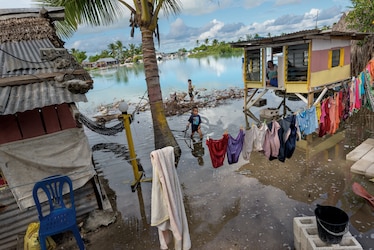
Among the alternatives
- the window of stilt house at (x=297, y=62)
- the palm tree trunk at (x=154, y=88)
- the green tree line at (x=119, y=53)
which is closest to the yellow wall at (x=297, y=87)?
the window of stilt house at (x=297, y=62)

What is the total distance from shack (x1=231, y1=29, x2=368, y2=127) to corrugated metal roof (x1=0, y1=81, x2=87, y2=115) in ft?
31.0

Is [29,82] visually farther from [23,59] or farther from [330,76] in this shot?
[330,76]

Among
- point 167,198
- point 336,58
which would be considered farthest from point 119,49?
point 167,198

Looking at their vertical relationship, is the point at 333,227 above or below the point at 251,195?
above

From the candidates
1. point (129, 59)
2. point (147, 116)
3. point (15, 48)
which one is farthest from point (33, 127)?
point (129, 59)

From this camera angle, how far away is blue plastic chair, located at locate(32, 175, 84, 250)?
4.22m

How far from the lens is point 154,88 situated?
7.97 meters

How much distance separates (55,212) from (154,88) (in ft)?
15.5

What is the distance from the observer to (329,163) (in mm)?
7539

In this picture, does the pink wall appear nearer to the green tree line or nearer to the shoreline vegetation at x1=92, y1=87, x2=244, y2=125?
the shoreline vegetation at x1=92, y1=87, x2=244, y2=125

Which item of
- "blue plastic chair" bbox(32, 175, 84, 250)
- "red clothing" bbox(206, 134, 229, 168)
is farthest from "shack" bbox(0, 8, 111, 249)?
"red clothing" bbox(206, 134, 229, 168)

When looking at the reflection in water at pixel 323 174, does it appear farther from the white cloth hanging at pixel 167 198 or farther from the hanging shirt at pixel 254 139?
the white cloth hanging at pixel 167 198

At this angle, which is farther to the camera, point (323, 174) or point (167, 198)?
point (323, 174)

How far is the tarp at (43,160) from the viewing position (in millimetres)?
4492
